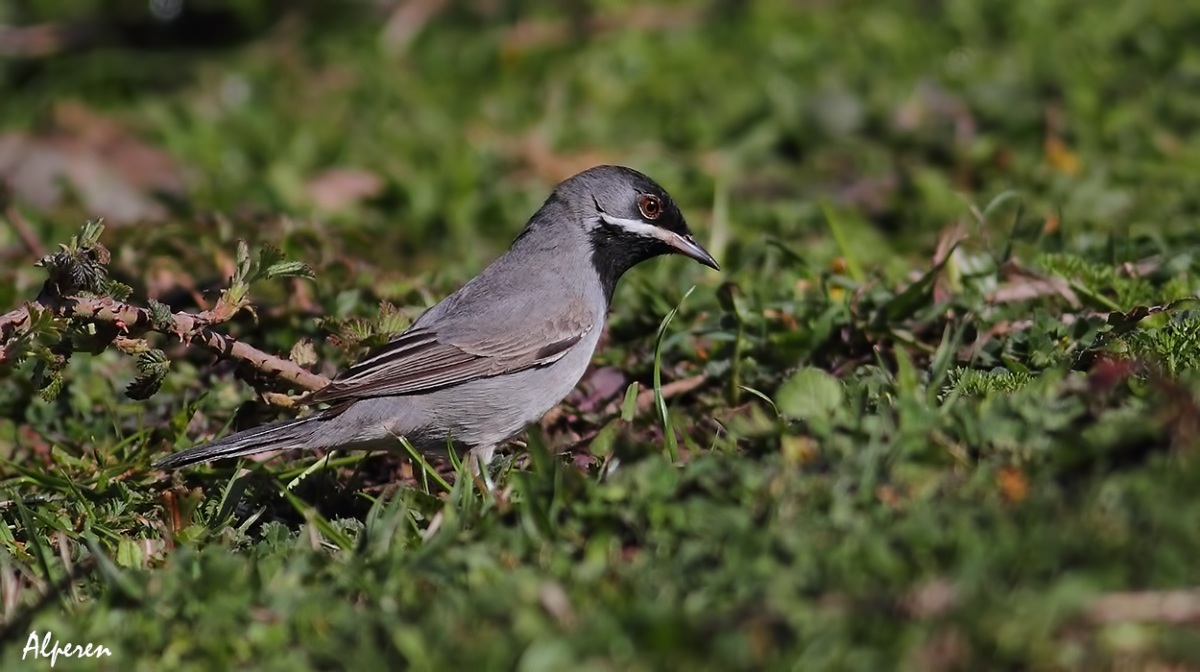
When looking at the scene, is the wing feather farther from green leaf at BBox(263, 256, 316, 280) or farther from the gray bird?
green leaf at BBox(263, 256, 316, 280)

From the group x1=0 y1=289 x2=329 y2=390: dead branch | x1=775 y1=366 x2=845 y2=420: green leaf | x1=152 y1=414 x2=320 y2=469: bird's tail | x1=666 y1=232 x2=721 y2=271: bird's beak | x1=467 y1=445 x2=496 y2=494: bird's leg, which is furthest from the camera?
x1=666 y1=232 x2=721 y2=271: bird's beak

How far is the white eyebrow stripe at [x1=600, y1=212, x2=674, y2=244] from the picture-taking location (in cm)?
598

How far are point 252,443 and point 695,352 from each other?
1882 millimetres

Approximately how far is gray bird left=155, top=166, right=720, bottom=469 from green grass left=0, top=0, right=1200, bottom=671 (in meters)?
0.21

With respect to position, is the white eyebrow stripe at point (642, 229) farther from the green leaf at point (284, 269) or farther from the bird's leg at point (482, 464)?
the green leaf at point (284, 269)

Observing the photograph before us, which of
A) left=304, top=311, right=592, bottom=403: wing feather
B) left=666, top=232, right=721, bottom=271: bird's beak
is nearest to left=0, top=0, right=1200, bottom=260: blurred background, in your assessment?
left=666, top=232, right=721, bottom=271: bird's beak

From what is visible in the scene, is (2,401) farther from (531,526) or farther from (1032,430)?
(1032,430)

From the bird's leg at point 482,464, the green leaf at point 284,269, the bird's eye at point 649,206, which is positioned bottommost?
the bird's leg at point 482,464

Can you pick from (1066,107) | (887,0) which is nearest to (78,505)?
(1066,107)

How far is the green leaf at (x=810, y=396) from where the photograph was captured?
425 centimetres

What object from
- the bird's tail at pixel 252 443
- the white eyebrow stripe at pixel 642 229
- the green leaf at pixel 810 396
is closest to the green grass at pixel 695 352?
the green leaf at pixel 810 396

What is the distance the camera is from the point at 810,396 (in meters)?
4.29

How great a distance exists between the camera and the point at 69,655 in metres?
3.77

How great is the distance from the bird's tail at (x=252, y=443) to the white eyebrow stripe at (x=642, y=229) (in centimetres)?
154
